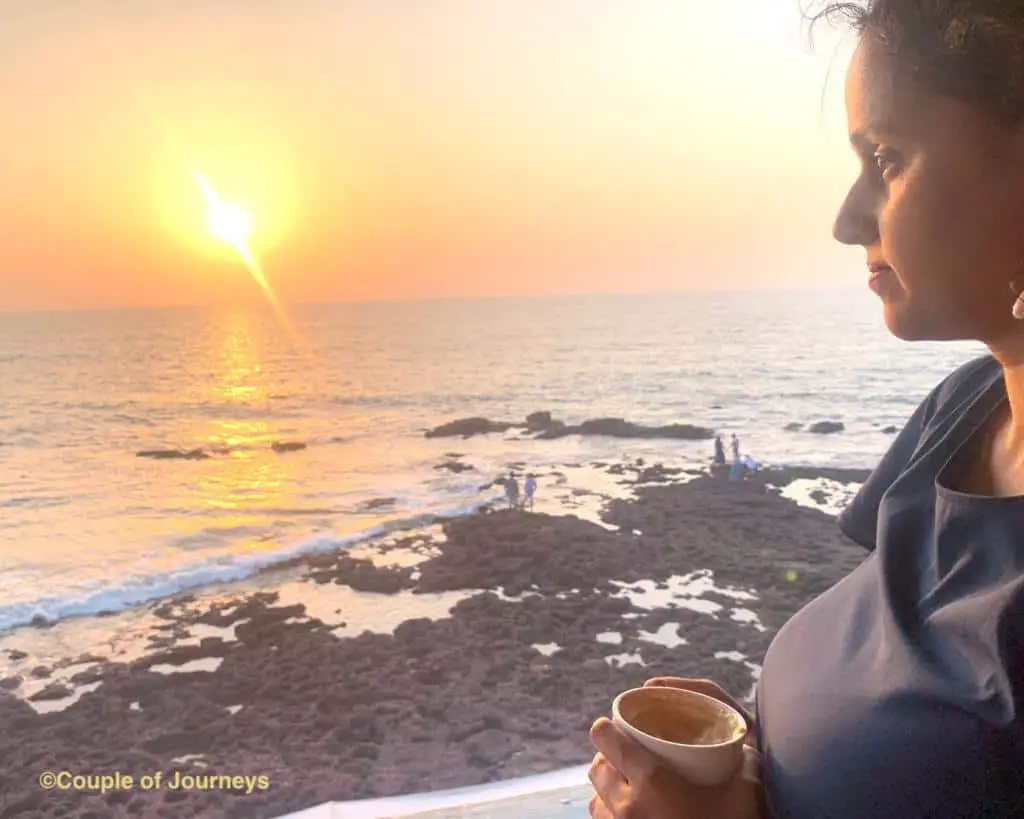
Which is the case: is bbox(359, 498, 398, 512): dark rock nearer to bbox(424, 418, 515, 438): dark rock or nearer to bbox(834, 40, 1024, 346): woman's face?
bbox(424, 418, 515, 438): dark rock

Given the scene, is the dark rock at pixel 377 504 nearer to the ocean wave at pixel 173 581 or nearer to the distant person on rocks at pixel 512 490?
the ocean wave at pixel 173 581

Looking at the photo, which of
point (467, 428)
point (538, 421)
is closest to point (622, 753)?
point (538, 421)

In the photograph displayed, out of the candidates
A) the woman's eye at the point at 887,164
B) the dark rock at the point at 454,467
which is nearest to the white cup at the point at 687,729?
the woman's eye at the point at 887,164

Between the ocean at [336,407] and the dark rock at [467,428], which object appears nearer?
the ocean at [336,407]

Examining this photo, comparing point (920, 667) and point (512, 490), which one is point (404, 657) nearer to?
point (512, 490)

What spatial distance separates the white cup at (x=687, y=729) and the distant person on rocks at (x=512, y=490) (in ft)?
6.80

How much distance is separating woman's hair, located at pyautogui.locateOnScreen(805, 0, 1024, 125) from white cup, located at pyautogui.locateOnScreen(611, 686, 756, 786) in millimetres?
447

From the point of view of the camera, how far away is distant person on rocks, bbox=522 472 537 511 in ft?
9.16

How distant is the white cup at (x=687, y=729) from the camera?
612 mm

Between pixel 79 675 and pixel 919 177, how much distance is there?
5.94 ft

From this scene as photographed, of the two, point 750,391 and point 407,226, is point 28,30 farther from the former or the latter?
point 750,391

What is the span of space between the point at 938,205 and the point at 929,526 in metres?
0.21

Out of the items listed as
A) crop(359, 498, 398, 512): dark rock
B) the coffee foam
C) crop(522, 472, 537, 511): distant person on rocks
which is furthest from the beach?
the coffee foam

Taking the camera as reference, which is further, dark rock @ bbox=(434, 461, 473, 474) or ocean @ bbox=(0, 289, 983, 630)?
dark rock @ bbox=(434, 461, 473, 474)
